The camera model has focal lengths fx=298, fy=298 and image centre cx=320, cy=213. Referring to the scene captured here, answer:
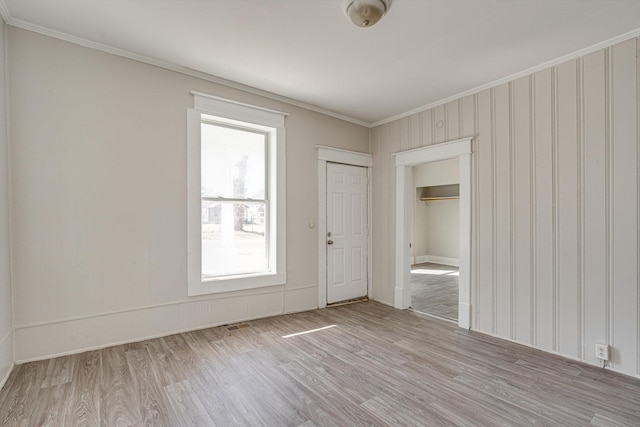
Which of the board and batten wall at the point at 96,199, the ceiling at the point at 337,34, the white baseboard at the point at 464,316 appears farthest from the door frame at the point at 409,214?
the board and batten wall at the point at 96,199

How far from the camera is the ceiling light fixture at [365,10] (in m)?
2.08

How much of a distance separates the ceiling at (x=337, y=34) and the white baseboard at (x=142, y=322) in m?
2.53

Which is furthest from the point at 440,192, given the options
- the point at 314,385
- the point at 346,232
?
the point at 314,385

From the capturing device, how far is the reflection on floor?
4262 mm

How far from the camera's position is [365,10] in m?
2.12

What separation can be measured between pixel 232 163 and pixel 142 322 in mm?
1976

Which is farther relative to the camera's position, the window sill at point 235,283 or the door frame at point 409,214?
the door frame at point 409,214

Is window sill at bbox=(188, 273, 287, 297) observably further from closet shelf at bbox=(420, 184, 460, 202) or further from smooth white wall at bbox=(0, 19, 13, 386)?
closet shelf at bbox=(420, 184, 460, 202)

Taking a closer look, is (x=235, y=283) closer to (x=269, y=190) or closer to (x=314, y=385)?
(x=269, y=190)

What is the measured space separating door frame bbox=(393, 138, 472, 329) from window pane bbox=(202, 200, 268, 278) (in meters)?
1.96

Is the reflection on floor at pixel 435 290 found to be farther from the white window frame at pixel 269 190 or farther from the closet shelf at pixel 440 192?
the white window frame at pixel 269 190

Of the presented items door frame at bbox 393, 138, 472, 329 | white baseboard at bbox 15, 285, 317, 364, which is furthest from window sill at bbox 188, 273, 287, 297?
door frame at bbox 393, 138, 472, 329

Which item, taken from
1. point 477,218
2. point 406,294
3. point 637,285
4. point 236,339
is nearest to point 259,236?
point 236,339

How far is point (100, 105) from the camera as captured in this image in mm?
2807
